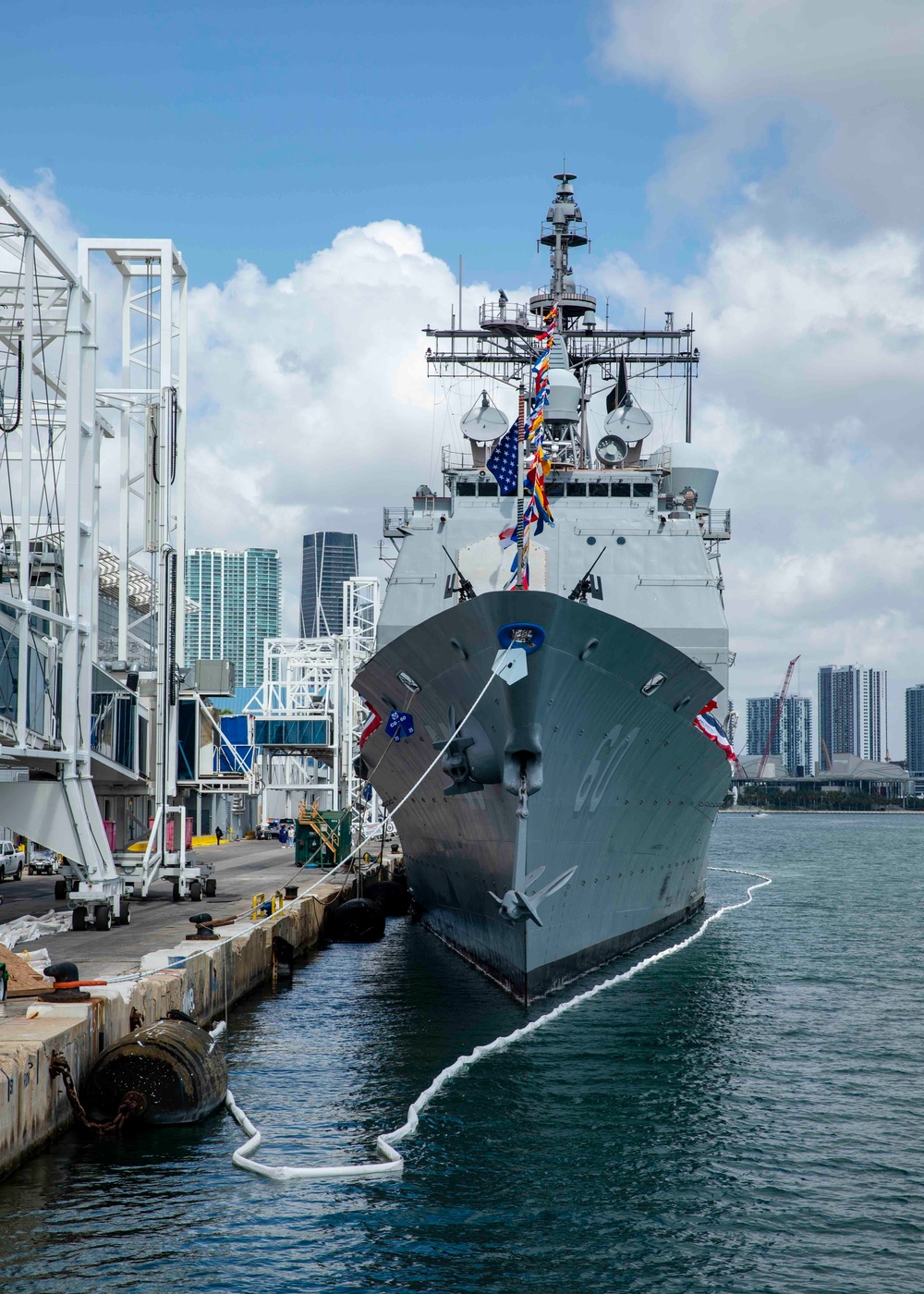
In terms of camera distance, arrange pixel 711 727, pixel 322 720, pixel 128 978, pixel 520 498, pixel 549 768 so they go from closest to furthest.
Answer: pixel 128 978, pixel 520 498, pixel 549 768, pixel 711 727, pixel 322 720

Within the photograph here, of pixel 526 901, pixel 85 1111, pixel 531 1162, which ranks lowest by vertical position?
pixel 531 1162

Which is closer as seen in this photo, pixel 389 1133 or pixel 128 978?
pixel 389 1133

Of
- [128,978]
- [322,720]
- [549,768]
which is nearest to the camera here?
[128,978]

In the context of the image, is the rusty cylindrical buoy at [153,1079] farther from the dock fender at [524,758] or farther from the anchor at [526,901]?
the dock fender at [524,758]

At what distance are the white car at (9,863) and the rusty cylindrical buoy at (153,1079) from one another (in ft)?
61.7

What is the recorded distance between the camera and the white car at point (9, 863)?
93.5ft

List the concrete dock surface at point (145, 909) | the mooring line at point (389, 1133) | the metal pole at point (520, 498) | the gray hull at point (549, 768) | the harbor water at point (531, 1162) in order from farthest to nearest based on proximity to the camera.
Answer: the concrete dock surface at point (145, 909)
the gray hull at point (549, 768)
the metal pole at point (520, 498)
the mooring line at point (389, 1133)
the harbor water at point (531, 1162)

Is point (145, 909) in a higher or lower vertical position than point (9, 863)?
higher

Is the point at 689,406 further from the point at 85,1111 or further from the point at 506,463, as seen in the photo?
the point at 85,1111

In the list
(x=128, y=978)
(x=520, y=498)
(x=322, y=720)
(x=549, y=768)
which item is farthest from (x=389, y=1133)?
(x=322, y=720)

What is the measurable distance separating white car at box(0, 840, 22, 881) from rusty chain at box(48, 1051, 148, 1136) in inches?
748

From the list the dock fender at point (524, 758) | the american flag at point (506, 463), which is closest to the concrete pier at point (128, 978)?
the dock fender at point (524, 758)

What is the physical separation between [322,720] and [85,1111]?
36.2m

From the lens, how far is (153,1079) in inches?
434
